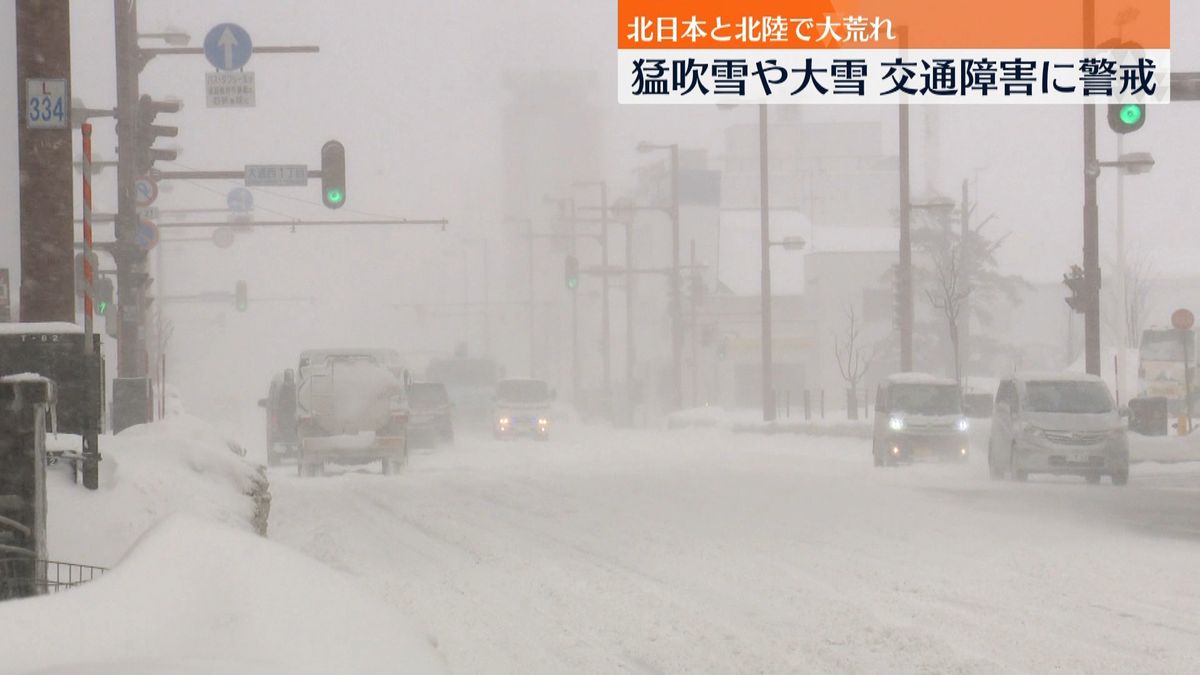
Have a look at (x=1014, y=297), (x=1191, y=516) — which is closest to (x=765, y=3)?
(x=1191, y=516)

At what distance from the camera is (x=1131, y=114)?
23578 mm

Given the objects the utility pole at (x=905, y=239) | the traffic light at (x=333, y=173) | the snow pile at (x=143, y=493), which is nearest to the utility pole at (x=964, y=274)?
the utility pole at (x=905, y=239)

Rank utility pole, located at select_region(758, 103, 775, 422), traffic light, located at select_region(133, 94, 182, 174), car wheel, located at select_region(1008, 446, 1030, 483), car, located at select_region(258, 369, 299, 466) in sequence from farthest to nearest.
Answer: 1. utility pole, located at select_region(758, 103, 775, 422)
2. car, located at select_region(258, 369, 299, 466)
3. car wheel, located at select_region(1008, 446, 1030, 483)
4. traffic light, located at select_region(133, 94, 182, 174)

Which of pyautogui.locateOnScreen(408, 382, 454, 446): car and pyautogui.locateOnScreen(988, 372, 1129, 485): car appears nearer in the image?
pyautogui.locateOnScreen(988, 372, 1129, 485): car

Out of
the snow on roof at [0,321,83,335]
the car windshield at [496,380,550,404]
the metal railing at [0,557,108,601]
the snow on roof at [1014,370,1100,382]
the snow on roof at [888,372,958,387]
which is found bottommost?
the car windshield at [496,380,550,404]

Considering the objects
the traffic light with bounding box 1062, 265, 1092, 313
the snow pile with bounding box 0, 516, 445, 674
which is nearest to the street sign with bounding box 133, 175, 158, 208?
the traffic light with bounding box 1062, 265, 1092, 313

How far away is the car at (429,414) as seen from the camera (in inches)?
1682

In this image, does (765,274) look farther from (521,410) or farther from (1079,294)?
(1079,294)

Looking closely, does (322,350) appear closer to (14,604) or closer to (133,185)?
(133,185)

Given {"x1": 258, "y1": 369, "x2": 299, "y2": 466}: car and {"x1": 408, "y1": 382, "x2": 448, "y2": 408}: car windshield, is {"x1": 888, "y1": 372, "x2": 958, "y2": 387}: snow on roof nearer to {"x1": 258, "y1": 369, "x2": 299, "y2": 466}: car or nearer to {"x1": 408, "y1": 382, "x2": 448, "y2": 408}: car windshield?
{"x1": 258, "y1": 369, "x2": 299, "y2": 466}: car

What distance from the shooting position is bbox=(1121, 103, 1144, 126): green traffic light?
2352 centimetres

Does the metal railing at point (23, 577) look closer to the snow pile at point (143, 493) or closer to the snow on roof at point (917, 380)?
the snow pile at point (143, 493)

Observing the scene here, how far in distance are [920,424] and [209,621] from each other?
95.3ft

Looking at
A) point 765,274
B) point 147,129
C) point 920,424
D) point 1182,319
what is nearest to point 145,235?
point 147,129
